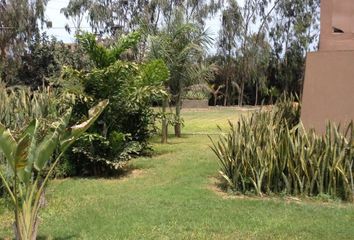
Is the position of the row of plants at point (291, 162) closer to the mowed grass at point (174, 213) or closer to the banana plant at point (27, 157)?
the mowed grass at point (174, 213)

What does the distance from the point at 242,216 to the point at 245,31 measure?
3628cm

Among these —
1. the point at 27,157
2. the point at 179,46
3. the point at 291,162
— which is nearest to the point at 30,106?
the point at 291,162

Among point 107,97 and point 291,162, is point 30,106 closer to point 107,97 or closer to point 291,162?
point 107,97

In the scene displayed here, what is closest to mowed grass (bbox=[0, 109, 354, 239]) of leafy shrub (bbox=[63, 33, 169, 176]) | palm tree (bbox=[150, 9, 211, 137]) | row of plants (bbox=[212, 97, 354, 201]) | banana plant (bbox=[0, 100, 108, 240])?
row of plants (bbox=[212, 97, 354, 201])

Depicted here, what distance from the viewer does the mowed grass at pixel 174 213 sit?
19.2ft

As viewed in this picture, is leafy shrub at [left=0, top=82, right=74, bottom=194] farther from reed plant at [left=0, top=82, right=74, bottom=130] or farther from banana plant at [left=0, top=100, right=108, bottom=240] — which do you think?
banana plant at [left=0, top=100, right=108, bottom=240]

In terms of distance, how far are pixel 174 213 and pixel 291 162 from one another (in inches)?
82.5

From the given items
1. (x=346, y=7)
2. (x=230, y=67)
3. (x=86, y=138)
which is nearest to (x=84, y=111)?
(x=86, y=138)

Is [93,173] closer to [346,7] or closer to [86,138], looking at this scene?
[86,138]

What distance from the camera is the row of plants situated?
754 centimetres

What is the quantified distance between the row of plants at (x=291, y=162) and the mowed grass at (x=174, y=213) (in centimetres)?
35

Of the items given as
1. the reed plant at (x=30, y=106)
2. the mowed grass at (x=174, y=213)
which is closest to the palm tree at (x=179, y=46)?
the reed plant at (x=30, y=106)

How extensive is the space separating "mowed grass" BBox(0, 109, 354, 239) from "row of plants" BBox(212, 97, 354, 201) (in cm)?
35

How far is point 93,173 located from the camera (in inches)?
398
